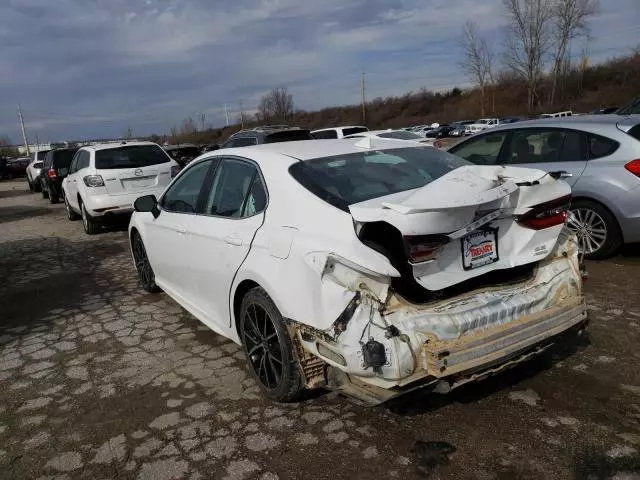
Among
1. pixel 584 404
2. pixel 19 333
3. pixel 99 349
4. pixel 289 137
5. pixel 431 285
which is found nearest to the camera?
pixel 431 285

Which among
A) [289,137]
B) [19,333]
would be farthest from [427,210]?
[289,137]

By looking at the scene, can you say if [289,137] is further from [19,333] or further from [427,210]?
[427,210]

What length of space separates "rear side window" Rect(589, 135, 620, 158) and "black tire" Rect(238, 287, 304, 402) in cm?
441

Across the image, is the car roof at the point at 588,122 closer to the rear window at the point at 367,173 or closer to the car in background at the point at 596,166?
the car in background at the point at 596,166

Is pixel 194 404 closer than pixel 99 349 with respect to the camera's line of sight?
Yes

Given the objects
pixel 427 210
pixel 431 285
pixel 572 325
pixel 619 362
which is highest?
pixel 427 210

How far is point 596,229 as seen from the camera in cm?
598

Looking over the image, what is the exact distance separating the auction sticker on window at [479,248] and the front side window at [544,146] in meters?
3.63

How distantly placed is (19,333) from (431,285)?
423 cm

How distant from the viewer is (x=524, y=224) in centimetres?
320

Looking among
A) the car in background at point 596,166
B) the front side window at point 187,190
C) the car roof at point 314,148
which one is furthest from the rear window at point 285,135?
the car roof at point 314,148

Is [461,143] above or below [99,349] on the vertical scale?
above

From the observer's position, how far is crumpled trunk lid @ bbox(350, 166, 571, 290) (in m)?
2.71

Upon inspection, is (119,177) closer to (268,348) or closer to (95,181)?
(95,181)
